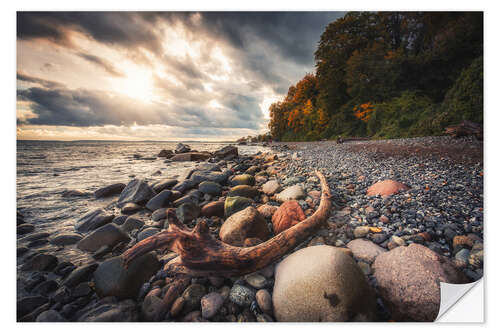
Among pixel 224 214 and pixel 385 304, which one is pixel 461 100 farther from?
pixel 224 214

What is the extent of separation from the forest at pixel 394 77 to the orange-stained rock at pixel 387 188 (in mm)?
1778

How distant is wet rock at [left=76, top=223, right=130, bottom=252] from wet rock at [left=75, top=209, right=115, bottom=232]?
59 cm

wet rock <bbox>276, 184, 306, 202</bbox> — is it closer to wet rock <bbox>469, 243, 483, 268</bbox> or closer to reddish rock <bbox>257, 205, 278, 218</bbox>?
reddish rock <bbox>257, 205, 278, 218</bbox>

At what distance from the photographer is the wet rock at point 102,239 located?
7.38ft

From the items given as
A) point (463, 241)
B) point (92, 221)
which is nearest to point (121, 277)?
point (92, 221)

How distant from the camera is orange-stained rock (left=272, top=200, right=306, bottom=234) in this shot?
2076mm

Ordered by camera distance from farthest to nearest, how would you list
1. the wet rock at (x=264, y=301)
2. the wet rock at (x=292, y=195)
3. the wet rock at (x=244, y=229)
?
the wet rock at (x=292, y=195)
the wet rock at (x=244, y=229)
the wet rock at (x=264, y=301)

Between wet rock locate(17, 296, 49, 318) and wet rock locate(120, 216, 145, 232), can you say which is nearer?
wet rock locate(17, 296, 49, 318)

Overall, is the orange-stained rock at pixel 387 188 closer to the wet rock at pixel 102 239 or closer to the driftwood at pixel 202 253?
the driftwood at pixel 202 253

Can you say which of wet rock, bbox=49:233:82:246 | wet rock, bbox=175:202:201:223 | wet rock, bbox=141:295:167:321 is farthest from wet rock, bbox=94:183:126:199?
wet rock, bbox=141:295:167:321

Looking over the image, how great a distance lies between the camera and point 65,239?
238 cm

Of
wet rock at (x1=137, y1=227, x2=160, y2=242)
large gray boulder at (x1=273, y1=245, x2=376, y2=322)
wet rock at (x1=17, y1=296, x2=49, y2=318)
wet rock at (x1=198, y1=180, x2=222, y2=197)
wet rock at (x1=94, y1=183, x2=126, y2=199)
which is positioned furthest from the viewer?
wet rock at (x1=94, y1=183, x2=126, y2=199)

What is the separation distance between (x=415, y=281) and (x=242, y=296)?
1.28 meters

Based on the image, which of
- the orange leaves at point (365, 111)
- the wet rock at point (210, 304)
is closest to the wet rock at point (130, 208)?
the wet rock at point (210, 304)
